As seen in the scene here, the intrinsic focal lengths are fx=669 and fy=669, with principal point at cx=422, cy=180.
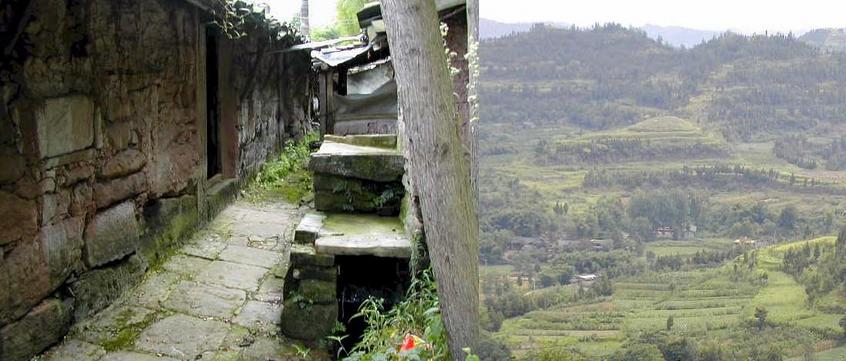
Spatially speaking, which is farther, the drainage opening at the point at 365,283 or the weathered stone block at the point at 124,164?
the drainage opening at the point at 365,283

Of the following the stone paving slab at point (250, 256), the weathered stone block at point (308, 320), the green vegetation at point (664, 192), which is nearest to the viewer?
the weathered stone block at point (308, 320)

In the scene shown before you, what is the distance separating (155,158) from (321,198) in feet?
4.28

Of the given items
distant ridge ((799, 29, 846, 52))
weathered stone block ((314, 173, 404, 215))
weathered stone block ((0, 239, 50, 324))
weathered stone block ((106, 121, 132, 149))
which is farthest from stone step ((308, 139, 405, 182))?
distant ridge ((799, 29, 846, 52))

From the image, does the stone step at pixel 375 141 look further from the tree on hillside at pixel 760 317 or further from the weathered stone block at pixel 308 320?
the tree on hillside at pixel 760 317

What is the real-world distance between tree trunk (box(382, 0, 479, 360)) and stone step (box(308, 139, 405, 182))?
219 cm

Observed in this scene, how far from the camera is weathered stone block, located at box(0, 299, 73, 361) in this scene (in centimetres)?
312

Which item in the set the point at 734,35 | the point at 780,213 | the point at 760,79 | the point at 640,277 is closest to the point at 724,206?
the point at 780,213

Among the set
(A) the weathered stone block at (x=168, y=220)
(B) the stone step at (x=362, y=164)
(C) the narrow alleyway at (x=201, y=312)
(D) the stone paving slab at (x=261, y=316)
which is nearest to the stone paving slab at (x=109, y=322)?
(C) the narrow alleyway at (x=201, y=312)

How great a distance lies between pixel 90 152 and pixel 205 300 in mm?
1164

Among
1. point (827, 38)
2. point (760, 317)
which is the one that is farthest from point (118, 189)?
point (827, 38)

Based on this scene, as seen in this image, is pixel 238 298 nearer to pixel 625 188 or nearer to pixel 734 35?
pixel 625 188

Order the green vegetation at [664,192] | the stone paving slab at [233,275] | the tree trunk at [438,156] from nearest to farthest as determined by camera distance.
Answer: the tree trunk at [438,156], the stone paving slab at [233,275], the green vegetation at [664,192]

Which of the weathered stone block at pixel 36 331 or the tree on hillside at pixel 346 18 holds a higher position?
the tree on hillside at pixel 346 18

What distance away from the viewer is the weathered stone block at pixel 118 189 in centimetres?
414
